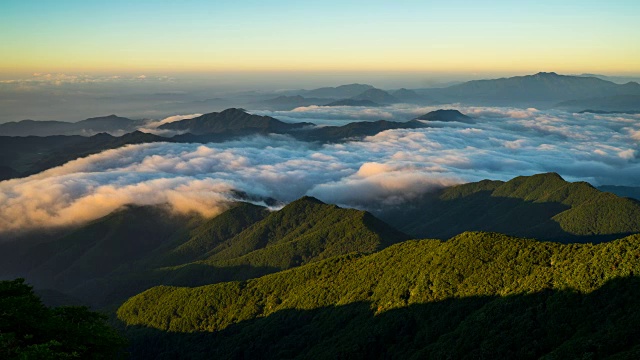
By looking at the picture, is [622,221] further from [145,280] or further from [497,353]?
[145,280]

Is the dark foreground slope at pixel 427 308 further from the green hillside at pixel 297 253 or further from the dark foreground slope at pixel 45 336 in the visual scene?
the green hillside at pixel 297 253

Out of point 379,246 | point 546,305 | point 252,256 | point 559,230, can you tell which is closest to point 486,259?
point 546,305

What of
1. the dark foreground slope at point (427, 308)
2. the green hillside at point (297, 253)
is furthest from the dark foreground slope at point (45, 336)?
the green hillside at point (297, 253)

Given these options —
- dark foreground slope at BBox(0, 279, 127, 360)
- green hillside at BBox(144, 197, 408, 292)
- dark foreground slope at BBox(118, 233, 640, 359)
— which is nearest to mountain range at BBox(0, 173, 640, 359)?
dark foreground slope at BBox(118, 233, 640, 359)

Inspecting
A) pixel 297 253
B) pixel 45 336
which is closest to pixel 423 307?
pixel 45 336

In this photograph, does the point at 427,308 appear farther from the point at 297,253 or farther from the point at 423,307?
the point at 297,253

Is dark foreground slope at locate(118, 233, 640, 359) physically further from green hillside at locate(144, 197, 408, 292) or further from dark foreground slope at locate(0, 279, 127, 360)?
green hillside at locate(144, 197, 408, 292)

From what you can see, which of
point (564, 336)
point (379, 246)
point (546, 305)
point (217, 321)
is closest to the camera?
point (564, 336)

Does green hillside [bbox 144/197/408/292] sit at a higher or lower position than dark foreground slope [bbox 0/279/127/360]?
lower
